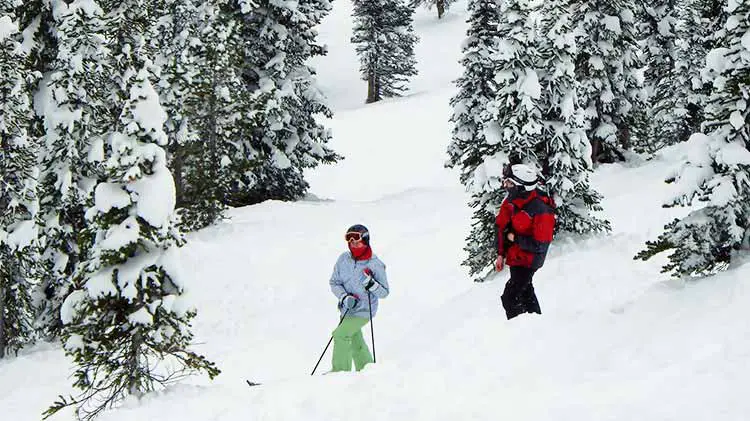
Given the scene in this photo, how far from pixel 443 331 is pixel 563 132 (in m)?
5.35

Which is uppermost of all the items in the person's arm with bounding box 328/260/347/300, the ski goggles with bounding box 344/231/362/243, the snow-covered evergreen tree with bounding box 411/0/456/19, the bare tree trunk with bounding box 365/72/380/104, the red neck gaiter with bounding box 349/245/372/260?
the snow-covered evergreen tree with bounding box 411/0/456/19

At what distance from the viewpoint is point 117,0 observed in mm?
17141

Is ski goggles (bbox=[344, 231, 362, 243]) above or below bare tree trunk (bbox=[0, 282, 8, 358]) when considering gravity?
above

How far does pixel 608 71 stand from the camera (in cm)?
2742

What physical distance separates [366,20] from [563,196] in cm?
3790

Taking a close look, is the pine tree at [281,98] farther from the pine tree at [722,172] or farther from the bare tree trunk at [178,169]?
the pine tree at [722,172]

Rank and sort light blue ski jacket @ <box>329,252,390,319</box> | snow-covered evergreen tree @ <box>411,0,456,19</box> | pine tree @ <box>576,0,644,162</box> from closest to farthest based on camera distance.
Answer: light blue ski jacket @ <box>329,252,390,319</box> < pine tree @ <box>576,0,644,162</box> < snow-covered evergreen tree @ <box>411,0,456,19</box>

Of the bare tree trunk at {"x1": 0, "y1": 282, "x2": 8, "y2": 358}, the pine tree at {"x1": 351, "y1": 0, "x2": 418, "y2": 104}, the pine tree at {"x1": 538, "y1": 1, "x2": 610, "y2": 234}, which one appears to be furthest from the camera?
the pine tree at {"x1": 351, "y1": 0, "x2": 418, "y2": 104}

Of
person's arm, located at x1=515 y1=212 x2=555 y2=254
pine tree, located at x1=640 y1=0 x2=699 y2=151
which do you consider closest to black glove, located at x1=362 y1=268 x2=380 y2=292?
person's arm, located at x1=515 y1=212 x2=555 y2=254

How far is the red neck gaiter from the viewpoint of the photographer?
8.73 meters

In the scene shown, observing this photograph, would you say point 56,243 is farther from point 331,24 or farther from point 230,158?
point 331,24

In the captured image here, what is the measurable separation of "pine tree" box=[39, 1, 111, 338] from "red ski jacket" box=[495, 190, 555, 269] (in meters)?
10.0

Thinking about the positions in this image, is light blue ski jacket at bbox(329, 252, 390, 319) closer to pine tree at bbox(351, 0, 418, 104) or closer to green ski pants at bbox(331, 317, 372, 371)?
green ski pants at bbox(331, 317, 372, 371)

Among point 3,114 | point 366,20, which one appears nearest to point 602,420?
point 3,114
